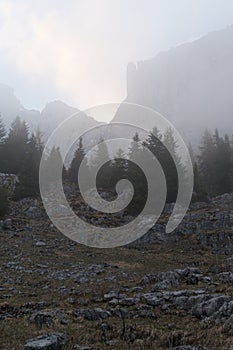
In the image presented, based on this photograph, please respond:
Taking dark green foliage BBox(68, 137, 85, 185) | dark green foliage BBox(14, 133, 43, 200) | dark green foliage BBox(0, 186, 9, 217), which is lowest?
dark green foliage BBox(0, 186, 9, 217)

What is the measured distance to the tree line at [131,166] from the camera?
158ft

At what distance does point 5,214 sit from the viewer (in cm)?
3991

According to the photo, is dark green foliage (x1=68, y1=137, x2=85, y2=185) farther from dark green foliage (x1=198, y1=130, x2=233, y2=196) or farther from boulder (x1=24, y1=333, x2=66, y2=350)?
boulder (x1=24, y1=333, x2=66, y2=350)

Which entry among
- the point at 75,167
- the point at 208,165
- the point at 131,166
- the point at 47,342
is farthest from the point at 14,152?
the point at 47,342

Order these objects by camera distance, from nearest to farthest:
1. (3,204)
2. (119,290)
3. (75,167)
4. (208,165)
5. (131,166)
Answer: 1. (119,290)
2. (3,204)
3. (131,166)
4. (75,167)
5. (208,165)

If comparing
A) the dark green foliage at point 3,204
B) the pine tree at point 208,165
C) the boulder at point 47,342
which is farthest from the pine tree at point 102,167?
the boulder at point 47,342

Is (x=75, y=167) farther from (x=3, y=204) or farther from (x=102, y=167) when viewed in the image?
(x=3, y=204)

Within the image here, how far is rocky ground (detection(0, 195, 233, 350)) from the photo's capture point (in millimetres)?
11672

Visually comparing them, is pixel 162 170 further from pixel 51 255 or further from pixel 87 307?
pixel 87 307

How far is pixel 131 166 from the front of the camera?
50188 millimetres

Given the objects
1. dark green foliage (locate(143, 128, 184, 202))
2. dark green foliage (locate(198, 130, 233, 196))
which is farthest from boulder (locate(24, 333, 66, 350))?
dark green foliage (locate(198, 130, 233, 196))

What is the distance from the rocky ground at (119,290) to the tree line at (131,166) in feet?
33.4

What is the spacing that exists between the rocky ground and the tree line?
10.2 metres

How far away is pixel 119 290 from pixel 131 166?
32553mm
